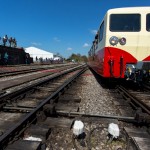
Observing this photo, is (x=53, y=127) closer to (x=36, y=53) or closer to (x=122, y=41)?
(x=122, y=41)

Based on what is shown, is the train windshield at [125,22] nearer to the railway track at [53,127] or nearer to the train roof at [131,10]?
the train roof at [131,10]

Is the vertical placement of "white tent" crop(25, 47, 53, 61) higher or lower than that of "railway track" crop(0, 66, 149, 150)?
higher

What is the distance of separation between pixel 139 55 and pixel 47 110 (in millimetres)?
4512

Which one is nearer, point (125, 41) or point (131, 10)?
point (125, 41)

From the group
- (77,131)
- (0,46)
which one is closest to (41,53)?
(0,46)

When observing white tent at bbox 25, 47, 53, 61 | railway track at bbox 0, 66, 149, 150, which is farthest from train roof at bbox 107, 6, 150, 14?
white tent at bbox 25, 47, 53, 61

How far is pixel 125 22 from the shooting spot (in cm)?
755

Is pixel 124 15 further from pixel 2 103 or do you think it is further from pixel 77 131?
pixel 77 131

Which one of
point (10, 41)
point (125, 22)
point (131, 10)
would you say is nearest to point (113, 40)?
point (125, 22)

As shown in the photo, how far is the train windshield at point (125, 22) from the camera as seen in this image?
7488 millimetres

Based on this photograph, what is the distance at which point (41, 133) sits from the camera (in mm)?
3186

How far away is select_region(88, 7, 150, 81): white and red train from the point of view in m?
7.30

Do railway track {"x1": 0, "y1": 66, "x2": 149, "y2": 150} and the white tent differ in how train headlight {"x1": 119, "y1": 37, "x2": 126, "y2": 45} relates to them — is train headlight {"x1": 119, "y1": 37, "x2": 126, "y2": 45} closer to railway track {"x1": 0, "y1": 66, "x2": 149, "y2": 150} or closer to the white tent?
railway track {"x1": 0, "y1": 66, "x2": 149, "y2": 150}

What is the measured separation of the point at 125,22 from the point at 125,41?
2.36 ft
